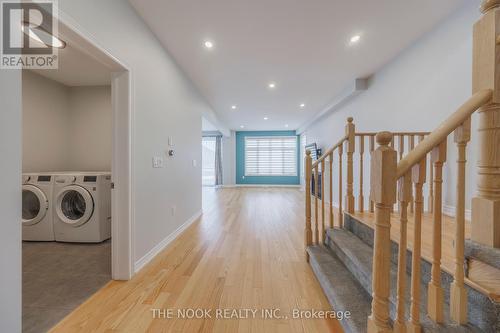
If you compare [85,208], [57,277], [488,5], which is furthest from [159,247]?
[488,5]

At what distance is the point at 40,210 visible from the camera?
2779 mm

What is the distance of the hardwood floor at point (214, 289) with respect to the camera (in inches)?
55.2

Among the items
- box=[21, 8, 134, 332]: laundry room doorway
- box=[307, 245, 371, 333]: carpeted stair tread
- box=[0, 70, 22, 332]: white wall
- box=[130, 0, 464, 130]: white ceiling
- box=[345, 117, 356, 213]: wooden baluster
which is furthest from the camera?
box=[345, 117, 356, 213]: wooden baluster

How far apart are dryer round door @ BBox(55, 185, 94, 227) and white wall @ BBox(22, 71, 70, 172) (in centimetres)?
98

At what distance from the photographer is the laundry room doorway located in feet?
5.63

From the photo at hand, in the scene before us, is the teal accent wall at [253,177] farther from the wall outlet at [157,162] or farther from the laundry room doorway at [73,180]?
the wall outlet at [157,162]

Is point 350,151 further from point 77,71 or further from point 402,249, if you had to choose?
point 77,71

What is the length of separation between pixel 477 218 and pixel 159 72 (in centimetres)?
307

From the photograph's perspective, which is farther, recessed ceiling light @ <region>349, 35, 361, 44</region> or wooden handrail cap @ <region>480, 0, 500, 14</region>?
recessed ceiling light @ <region>349, 35, 361, 44</region>

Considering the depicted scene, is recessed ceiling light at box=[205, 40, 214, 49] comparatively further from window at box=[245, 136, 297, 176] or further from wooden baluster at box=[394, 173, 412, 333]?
window at box=[245, 136, 297, 176]

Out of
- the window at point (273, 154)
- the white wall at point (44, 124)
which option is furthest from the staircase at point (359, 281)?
the window at point (273, 154)

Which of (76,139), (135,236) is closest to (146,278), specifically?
(135,236)

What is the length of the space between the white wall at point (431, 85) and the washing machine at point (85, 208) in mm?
4223

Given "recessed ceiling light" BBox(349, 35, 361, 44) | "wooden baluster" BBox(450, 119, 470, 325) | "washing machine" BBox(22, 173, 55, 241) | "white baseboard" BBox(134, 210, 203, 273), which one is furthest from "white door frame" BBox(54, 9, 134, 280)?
"recessed ceiling light" BBox(349, 35, 361, 44)
